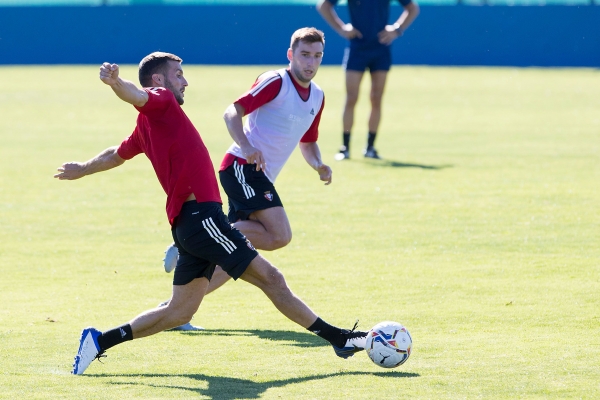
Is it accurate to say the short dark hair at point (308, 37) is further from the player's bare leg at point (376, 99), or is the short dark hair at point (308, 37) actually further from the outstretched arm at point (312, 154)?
the player's bare leg at point (376, 99)

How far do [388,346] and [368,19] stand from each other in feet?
33.1

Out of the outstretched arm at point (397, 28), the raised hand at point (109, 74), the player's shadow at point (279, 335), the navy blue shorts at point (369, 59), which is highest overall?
the raised hand at point (109, 74)

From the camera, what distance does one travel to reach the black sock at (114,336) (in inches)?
231

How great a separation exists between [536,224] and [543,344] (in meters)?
4.21

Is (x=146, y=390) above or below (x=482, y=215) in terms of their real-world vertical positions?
above

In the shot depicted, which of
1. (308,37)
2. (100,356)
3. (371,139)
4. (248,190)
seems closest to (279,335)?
(248,190)

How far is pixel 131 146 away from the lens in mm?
6199

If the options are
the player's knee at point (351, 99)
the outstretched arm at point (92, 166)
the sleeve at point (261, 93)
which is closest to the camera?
the outstretched arm at point (92, 166)

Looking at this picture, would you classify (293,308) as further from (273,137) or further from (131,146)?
(273,137)

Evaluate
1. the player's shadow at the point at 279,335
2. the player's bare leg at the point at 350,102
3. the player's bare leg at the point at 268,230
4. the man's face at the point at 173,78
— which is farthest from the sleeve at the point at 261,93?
Answer: the player's bare leg at the point at 350,102

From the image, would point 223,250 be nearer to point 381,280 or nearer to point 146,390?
point 146,390

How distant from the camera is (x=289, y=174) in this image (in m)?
14.0

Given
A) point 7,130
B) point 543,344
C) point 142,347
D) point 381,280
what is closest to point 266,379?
point 142,347

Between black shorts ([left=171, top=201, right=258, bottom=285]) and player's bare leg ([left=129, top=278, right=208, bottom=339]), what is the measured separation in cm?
23
